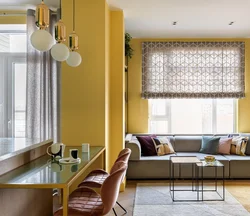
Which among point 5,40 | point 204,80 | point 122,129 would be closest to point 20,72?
point 5,40

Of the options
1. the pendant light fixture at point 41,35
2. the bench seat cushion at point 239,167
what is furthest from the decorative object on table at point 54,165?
the bench seat cushion at point 239,167

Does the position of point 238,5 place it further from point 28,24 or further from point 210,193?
point 28,24

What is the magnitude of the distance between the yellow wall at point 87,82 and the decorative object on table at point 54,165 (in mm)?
1310

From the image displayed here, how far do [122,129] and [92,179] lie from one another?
1470mm

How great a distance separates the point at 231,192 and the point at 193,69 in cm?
267

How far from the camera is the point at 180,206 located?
3.85m

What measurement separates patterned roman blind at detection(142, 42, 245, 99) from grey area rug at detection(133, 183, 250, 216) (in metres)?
2.30

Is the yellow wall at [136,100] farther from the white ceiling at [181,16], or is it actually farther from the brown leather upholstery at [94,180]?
the brown leather upholstery at [94,180]

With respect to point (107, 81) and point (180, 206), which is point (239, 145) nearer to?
point (180, 206)

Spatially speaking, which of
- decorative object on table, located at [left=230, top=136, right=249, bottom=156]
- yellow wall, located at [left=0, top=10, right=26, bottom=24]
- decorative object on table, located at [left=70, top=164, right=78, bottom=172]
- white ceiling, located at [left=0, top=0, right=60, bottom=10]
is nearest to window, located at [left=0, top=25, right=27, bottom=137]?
yellow wall, located at [left=0, top=10, right=26, bottom=24]

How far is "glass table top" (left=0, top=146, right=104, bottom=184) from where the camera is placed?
2.01 metres

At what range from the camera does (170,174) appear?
5.05 metres

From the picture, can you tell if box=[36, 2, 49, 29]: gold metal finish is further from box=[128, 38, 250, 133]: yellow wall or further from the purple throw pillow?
box=[128, 38, 250, 133]: yellow wall

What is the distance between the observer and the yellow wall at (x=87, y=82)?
398 cm
